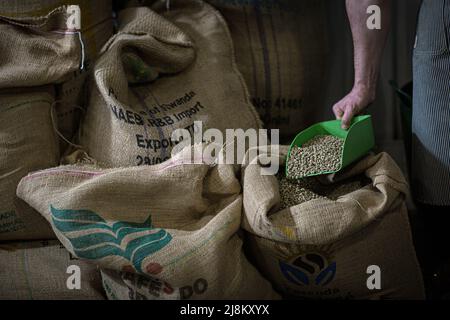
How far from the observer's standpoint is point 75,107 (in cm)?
125

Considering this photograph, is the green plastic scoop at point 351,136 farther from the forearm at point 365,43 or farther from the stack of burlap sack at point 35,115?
the stack of burlap sack at point 35,115

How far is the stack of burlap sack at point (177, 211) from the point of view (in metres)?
0.96

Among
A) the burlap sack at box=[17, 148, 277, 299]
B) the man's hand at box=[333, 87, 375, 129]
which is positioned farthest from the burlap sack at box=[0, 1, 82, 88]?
the man's hand at box=[333, 87, 375, 129]

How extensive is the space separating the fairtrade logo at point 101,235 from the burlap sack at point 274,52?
0.51m

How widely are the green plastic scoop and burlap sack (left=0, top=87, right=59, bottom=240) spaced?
50cm

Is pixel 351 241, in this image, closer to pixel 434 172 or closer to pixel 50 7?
pixel 434 172

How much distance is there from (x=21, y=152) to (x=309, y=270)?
2.00 feet

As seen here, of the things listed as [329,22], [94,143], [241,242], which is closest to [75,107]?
[94,143]

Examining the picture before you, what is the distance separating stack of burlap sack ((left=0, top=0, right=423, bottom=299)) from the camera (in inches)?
37.7

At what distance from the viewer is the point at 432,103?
3.58ft

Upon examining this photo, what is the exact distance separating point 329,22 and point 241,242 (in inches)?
30.8

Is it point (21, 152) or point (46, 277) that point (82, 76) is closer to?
point (21, 152)

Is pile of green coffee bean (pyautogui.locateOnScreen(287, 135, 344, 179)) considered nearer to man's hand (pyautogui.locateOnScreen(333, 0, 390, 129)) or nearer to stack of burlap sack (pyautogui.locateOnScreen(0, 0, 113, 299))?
man's hand (pyautogui.locateOnScreen(333, 0, 390, 129))

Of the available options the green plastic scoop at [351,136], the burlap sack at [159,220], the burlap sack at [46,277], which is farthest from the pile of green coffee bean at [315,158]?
the burlap sack at [46,277]
